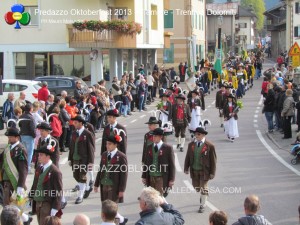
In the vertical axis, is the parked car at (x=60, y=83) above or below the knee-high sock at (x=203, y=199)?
above

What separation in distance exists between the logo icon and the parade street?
12870 mm

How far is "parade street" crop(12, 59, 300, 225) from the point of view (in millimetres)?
13180

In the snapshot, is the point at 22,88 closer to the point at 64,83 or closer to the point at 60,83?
the point at 60,83

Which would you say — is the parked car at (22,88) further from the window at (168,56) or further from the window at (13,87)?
the window at (168,56)

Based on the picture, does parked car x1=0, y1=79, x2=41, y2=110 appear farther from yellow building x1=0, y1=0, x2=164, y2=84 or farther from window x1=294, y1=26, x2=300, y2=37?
window x1=294, y1=26, x2=300, y2=37

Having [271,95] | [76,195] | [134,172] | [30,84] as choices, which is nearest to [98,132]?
[30,84]

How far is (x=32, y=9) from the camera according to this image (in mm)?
36188

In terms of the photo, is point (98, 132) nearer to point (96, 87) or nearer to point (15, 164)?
point (96, 87)

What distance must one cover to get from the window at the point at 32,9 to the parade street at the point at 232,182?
12736 millimetres

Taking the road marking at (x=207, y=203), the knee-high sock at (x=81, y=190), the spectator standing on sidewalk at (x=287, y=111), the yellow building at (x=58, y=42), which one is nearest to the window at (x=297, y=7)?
the yellow building at (x=58, y=42)

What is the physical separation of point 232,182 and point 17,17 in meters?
23.2

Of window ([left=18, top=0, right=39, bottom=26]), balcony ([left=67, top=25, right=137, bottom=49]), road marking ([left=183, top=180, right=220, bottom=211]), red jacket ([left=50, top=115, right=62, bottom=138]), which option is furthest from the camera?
window ([left=18, top=0, right=39, bottom=26])

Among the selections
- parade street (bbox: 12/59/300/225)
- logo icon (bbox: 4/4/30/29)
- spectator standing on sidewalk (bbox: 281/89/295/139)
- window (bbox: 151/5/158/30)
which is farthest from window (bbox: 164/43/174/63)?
spectator standing on sidewalk (bbox: 281/89/295/139)

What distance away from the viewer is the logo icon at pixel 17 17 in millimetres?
36031
